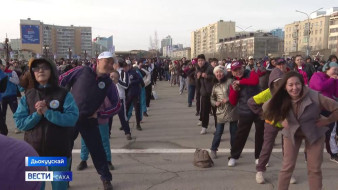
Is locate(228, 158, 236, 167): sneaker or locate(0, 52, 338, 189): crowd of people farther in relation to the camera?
locate(228, 158, 236, 167): sneaker

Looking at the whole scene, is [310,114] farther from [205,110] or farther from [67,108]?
[205,110]

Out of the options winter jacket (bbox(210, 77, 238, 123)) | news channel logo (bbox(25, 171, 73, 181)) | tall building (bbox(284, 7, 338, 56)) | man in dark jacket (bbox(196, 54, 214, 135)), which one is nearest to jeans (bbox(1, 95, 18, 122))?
man in dark jacket (bbox(196, 54, 214, 135))

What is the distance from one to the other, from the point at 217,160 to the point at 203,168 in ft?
1.74

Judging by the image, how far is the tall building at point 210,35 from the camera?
5290 inches

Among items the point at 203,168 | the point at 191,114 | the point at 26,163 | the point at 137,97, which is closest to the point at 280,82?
the point at 203,168

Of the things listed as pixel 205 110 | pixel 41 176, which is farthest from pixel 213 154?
pixel 41 176

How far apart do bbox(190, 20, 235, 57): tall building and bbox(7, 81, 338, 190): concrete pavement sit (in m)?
130

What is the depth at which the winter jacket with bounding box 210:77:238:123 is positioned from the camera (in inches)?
204

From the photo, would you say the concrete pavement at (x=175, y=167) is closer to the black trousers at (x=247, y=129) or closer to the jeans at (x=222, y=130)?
the jeans at (x=222, y=130)

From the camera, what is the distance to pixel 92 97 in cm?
391

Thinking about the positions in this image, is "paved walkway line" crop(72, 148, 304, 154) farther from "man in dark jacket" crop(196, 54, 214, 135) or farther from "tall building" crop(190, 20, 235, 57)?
"tall building" crop(190, 20, 235, 57)

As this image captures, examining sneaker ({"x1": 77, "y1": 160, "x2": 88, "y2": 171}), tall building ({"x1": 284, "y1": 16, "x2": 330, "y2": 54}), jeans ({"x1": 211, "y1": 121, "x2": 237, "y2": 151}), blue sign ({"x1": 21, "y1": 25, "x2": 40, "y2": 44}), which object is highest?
tall building ({"x1": 284, "y1": 16, "x2": 330, "y2": 54})

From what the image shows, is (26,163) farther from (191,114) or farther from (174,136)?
(191,114)

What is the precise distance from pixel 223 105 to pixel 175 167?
139 cm
